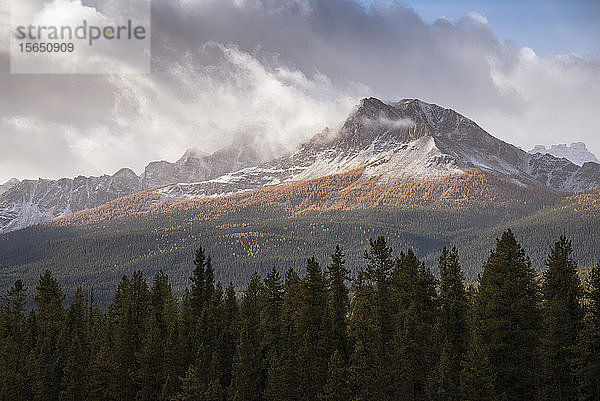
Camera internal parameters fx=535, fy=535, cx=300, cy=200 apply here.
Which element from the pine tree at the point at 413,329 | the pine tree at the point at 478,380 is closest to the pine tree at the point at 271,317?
the pine tree at the point at 413,329

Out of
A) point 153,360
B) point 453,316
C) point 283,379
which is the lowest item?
point 283,379

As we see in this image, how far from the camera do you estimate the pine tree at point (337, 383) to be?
48.6 m

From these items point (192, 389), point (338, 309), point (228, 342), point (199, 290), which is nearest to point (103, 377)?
point (192, 389)

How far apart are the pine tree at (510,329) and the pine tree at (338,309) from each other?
588 inches

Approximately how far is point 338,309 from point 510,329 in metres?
19.0

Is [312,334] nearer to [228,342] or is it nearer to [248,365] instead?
[248,365]

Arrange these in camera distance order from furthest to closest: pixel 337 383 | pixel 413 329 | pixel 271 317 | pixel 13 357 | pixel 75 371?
pixel 271 317
pixel 13 357
pixel 75 371
pixel 413 329
pixel 337 383

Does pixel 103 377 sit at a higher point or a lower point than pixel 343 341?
lower

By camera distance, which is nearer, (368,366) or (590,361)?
(590,361)

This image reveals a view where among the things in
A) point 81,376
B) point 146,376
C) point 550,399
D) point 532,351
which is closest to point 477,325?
point 532,351

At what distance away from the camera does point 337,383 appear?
4884 cm

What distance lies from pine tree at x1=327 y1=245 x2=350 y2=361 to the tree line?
0.16 metres

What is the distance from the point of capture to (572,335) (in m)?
46.8

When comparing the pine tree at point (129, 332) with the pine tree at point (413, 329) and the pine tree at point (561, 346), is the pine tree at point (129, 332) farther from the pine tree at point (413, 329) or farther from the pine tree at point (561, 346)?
the pine tree at point (561, 346)
